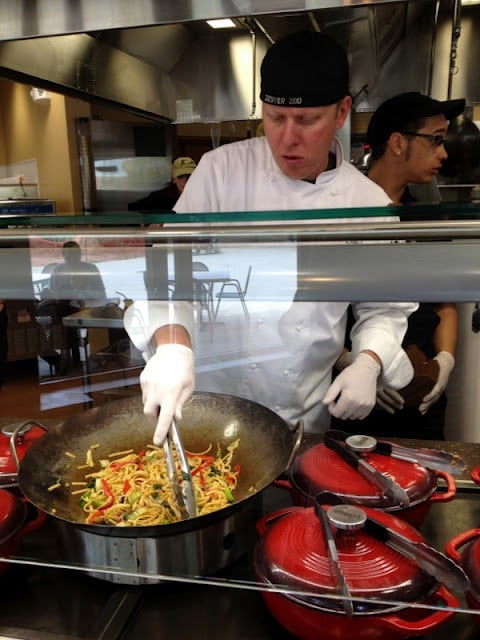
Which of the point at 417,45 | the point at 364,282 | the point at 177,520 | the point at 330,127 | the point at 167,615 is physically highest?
the point at 417,45

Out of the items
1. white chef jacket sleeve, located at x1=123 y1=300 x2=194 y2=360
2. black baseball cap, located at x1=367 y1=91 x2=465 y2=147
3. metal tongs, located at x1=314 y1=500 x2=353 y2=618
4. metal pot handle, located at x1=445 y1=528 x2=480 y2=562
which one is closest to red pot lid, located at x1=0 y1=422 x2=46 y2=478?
white chef jacket sleeve, located at x1=123 y1=300 x2=194 y2=360

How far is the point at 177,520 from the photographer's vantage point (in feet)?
2.41

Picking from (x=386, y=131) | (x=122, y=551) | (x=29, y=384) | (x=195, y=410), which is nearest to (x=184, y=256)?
(x=195, y=410)

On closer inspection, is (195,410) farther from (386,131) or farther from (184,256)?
(386,131)

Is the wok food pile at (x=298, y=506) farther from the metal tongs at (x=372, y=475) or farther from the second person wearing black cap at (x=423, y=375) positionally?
the second person wearing black cap at (x=423, y=375)

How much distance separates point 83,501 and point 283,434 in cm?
34

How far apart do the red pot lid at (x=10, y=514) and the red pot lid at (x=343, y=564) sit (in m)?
0.35

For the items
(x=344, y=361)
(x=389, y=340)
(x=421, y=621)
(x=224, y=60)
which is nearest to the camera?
(x=421, y=621)

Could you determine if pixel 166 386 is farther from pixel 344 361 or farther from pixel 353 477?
pixel 344 361

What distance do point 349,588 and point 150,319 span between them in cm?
57

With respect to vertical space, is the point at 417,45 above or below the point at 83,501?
above

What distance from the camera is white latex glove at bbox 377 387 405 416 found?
1156 mm

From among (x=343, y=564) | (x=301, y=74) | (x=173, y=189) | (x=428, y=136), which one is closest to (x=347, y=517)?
(x=343, y=564)

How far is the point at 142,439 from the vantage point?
0.98 m
